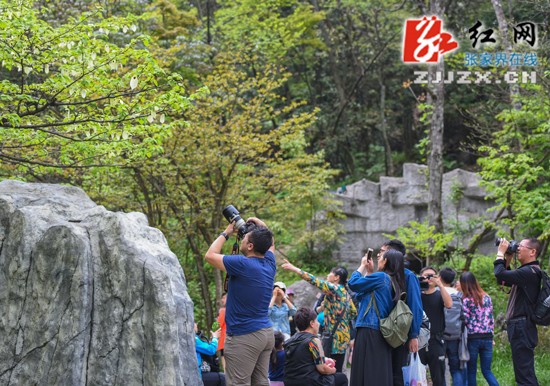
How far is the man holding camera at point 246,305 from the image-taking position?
18.7 ft

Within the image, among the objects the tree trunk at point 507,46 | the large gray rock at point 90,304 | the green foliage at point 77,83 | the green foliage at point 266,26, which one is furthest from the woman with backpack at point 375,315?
the green foliage at point 266,26

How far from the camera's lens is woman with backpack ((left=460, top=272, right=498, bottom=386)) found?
8.13m

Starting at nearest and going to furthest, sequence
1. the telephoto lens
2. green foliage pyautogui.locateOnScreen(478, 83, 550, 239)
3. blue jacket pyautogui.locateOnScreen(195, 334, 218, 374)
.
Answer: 1. the telephoto lens
2. blue jacket pyautogui.locateOnScreen(195, 334, 218, 374)
3. green foliage pyautogui.locateOnScreen(478, 83, 550, 239)

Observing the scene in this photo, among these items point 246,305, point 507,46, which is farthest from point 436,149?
point 246,305

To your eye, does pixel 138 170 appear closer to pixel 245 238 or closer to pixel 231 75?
pixel 231 75

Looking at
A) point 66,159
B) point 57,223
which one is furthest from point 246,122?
point 57,223

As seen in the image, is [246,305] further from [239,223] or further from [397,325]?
[397,325]

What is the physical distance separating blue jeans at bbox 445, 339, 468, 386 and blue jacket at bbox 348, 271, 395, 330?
7.72 feet

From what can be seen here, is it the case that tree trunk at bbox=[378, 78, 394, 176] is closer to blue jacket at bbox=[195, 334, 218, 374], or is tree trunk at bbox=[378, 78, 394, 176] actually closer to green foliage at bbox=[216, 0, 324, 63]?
green foliage at bbox=[216, 0, 324, 63]

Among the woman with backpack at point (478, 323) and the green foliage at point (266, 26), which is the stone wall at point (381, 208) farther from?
the woman with backpack at point (478, 323)

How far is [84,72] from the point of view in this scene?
8.14m

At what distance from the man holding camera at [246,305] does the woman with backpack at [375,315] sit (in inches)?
37.6

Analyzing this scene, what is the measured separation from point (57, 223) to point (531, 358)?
501 centimetres

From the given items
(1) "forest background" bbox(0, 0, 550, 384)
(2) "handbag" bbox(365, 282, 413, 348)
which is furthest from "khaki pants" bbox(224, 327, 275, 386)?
(1) "forest background" bbox(0, 0, 550, 384)
